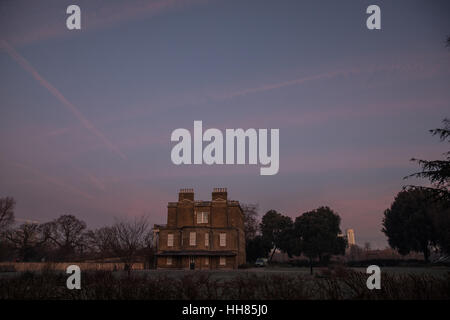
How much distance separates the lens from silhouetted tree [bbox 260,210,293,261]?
60.1m

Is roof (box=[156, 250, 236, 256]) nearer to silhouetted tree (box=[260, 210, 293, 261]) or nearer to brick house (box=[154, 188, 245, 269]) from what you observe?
brick house (box=[154, 188, 245, 269])

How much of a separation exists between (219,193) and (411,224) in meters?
29.0

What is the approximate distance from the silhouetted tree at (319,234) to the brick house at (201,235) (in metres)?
12.7

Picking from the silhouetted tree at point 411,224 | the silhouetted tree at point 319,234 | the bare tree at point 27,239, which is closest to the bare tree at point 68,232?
the bare tree at point 27,239

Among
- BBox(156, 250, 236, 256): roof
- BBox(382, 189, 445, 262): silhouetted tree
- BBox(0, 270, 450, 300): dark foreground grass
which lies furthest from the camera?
BBox(382, 189, 445, 262): silhouetted tree

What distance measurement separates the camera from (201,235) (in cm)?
4544

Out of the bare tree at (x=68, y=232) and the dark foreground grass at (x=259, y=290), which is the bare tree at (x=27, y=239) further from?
the dark foreground grass at (x=259, y=290)

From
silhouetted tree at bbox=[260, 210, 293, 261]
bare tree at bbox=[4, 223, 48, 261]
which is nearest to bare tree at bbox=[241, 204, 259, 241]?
silhouetted tree at bbox=[260, 210, 293, 261]

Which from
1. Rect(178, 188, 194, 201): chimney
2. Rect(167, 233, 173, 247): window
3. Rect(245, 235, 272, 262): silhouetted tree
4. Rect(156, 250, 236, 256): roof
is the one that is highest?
Rect(178, 188, 194, 201): chimney

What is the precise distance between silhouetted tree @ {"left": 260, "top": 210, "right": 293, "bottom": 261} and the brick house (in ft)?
35.6

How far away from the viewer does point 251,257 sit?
58.9 metres

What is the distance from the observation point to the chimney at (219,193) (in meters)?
49.9
